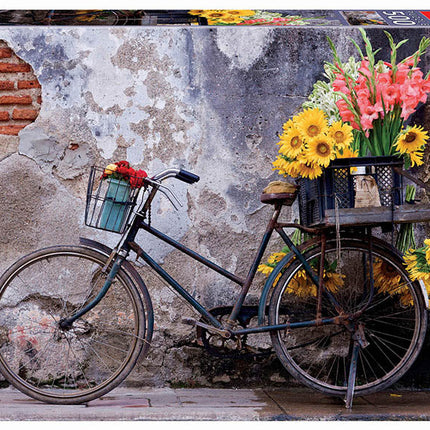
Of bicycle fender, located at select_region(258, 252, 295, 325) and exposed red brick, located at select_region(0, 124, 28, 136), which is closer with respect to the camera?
bicycle fender, located at select_region(258, 252, 295, 325)

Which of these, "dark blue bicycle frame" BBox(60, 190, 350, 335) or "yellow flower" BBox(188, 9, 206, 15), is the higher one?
"yellow flower" BBox(188, 9, 206, 15)

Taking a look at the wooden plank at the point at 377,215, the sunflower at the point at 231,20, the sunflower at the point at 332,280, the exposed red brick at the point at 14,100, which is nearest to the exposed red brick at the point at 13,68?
the exposed red brick at the point at 14,100

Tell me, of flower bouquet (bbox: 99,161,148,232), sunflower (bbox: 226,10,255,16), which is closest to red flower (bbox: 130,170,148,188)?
flower bouquet (bbox: 99,161,148,232)

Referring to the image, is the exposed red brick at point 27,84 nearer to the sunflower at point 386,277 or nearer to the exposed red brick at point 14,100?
the exposed red brick at point 14,100

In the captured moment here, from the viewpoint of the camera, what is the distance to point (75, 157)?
4062 millimetres

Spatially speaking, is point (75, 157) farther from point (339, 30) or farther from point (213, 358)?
point (339, 30)

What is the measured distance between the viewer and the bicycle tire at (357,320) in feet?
11.5

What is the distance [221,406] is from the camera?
3514 millimetres

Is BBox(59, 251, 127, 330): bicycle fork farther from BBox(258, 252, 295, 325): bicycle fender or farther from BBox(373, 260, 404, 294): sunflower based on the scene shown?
BBox(373, 260, 404, 294): sunflower

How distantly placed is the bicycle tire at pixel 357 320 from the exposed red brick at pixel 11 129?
1.89m

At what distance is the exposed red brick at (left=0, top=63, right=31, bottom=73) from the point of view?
4039mm

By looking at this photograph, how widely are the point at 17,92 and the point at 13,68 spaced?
0.49ft

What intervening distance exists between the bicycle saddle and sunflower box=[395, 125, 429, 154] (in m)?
0.60

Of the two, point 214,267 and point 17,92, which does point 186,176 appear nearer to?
point 214,267
